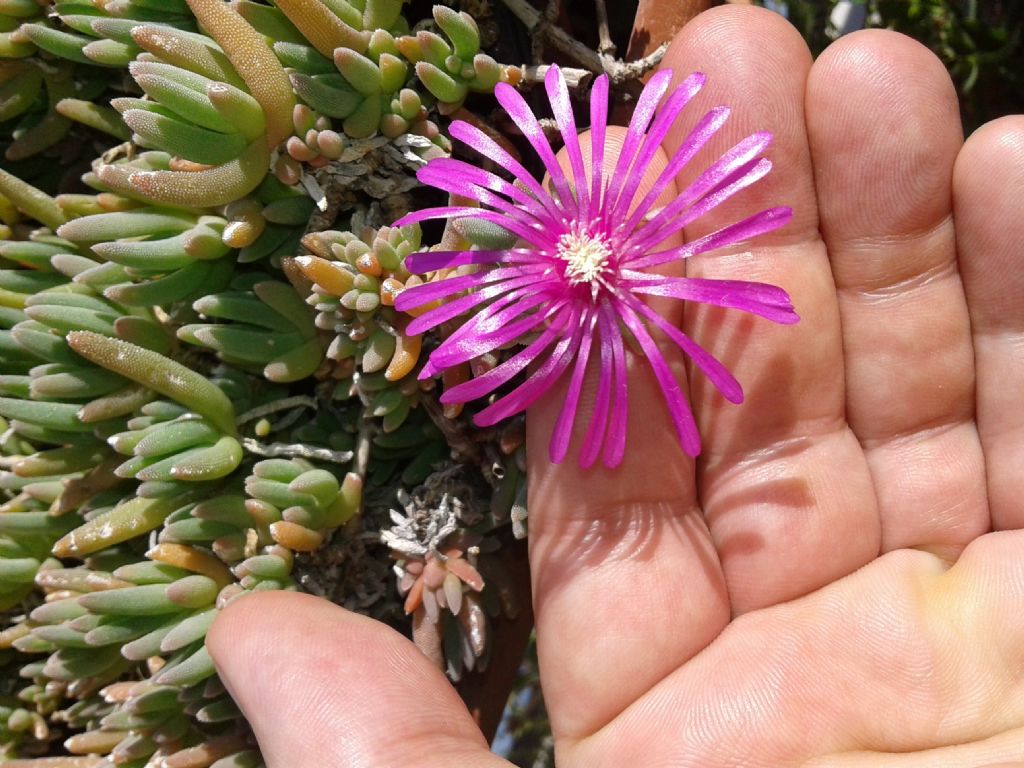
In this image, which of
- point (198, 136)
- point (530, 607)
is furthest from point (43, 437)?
point (530, 607)

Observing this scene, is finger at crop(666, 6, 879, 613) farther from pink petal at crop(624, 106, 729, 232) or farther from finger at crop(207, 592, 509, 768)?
finger at crop(207, 592, 509, 768)

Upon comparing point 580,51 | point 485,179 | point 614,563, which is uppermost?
point 580,51

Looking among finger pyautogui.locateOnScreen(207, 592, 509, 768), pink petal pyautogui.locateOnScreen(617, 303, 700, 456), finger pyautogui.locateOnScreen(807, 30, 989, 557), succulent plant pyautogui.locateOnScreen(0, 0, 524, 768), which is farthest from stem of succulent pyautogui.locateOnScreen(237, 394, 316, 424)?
finger pyautogui.locateOnScreen(807, 30, 989, 557)

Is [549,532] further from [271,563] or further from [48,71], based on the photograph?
[48,71]

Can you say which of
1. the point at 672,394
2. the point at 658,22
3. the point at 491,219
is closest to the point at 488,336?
the point at 491,219

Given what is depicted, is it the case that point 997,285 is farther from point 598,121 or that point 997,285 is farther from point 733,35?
point 598,121

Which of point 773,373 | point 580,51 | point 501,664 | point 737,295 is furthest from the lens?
point 501,664
